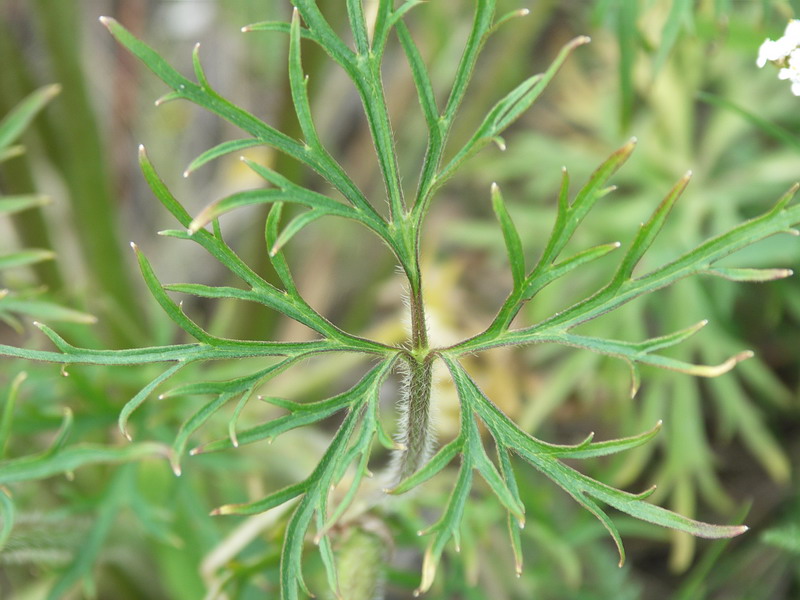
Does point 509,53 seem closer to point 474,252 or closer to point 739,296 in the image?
point 474,252

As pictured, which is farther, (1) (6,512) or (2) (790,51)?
(1) (6,512)

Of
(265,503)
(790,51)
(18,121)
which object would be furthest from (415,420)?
(18,121)

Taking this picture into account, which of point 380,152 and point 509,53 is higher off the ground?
point 509,53

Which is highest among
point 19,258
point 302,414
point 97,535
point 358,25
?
point 358,25

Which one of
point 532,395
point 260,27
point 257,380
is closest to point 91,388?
point 257,380

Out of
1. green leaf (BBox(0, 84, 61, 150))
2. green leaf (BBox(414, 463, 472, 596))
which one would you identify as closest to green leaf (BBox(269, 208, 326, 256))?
green leaf (BBox(414, 463, 472, 596))

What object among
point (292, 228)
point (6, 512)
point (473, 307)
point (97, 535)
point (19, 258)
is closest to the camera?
point (292, 228)

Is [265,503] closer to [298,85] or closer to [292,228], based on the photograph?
[292,228]

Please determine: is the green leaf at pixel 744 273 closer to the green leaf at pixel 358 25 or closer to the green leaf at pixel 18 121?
the green leaf at pixel 358 25

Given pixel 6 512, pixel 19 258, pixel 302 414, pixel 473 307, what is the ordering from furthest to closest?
1. pixel 473 307
2. pixel 19 258
3. pixel 6 512
4. pixel 302 414
